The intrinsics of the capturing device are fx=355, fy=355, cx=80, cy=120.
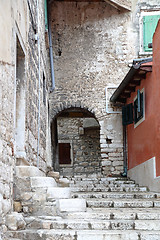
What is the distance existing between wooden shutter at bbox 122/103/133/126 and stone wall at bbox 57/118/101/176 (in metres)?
4.72

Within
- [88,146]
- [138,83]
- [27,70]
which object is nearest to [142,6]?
[138,83]

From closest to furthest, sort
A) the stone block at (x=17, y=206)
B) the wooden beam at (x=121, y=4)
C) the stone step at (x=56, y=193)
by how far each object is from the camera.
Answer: the stone block at (x=17, y=206)
the stone step at (x=56, y=193)
the wooden beam at (x=121, y=4)

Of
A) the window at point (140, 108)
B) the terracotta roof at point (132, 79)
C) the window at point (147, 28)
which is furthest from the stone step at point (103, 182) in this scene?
the window at point (147, 28)

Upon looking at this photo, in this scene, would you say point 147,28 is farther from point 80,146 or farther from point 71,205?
point 71,205

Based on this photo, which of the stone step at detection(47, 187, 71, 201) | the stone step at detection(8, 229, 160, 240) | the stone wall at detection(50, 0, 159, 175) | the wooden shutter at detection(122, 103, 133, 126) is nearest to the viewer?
the stone step at detection(8, 229, 160, 240)

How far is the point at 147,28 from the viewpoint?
11.2 m

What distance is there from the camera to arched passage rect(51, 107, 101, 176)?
587 inches

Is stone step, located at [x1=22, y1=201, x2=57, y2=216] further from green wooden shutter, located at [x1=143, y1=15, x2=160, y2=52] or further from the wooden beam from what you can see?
the wooden beam

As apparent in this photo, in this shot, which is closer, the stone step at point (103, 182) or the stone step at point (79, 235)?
the stone step at point (79, 235)

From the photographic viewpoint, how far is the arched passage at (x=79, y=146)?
1490 cm

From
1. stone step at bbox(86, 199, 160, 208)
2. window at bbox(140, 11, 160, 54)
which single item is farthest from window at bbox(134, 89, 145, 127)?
stone step at bbox(86, 199, 160, 208)

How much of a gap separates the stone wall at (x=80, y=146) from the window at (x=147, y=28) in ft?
16.6

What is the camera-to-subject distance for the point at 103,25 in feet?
38.0

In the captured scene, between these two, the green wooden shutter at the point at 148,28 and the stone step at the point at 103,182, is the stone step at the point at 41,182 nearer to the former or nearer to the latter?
the stone step at the point at 103,182
